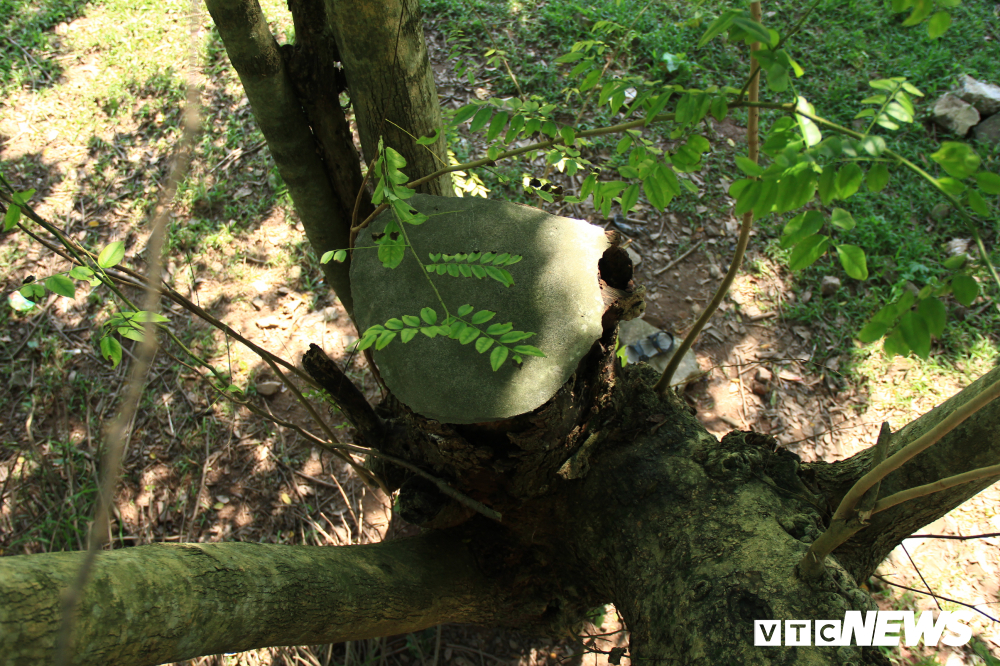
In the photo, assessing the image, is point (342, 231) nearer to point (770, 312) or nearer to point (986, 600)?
point (770, 312)

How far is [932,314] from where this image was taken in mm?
842

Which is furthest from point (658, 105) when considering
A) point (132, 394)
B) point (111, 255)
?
point (111, 255)

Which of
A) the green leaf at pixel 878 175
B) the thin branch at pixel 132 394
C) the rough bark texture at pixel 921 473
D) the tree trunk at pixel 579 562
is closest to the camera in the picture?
the thin branch at pixel 132 394

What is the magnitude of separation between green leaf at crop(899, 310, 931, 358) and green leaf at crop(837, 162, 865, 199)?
22 centimetres

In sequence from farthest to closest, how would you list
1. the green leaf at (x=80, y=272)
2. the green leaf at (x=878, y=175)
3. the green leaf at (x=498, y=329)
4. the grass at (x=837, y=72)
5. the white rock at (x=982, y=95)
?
the white rock at (x=982, y=95), the grass at (x=837, y=72), the green leaf at (x=80, y=272), the green leaf at (x=498, y=329), the green leaf at (x=878, y=175)

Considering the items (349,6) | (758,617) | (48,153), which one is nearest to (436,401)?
(758,617)

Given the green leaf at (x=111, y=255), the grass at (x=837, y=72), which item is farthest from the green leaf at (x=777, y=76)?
the grass at (x=837, y=72)

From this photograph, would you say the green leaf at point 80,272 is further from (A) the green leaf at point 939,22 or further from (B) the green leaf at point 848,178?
(A) the green leaf at point 939,22

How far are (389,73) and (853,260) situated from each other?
1505 millimetres

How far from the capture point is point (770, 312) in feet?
11.4

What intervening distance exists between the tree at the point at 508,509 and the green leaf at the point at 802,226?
33cm

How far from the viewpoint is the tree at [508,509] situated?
3.85 feet

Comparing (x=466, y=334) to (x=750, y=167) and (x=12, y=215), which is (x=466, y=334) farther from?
(x=12, y=215)

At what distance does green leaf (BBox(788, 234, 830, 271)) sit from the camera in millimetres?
985
